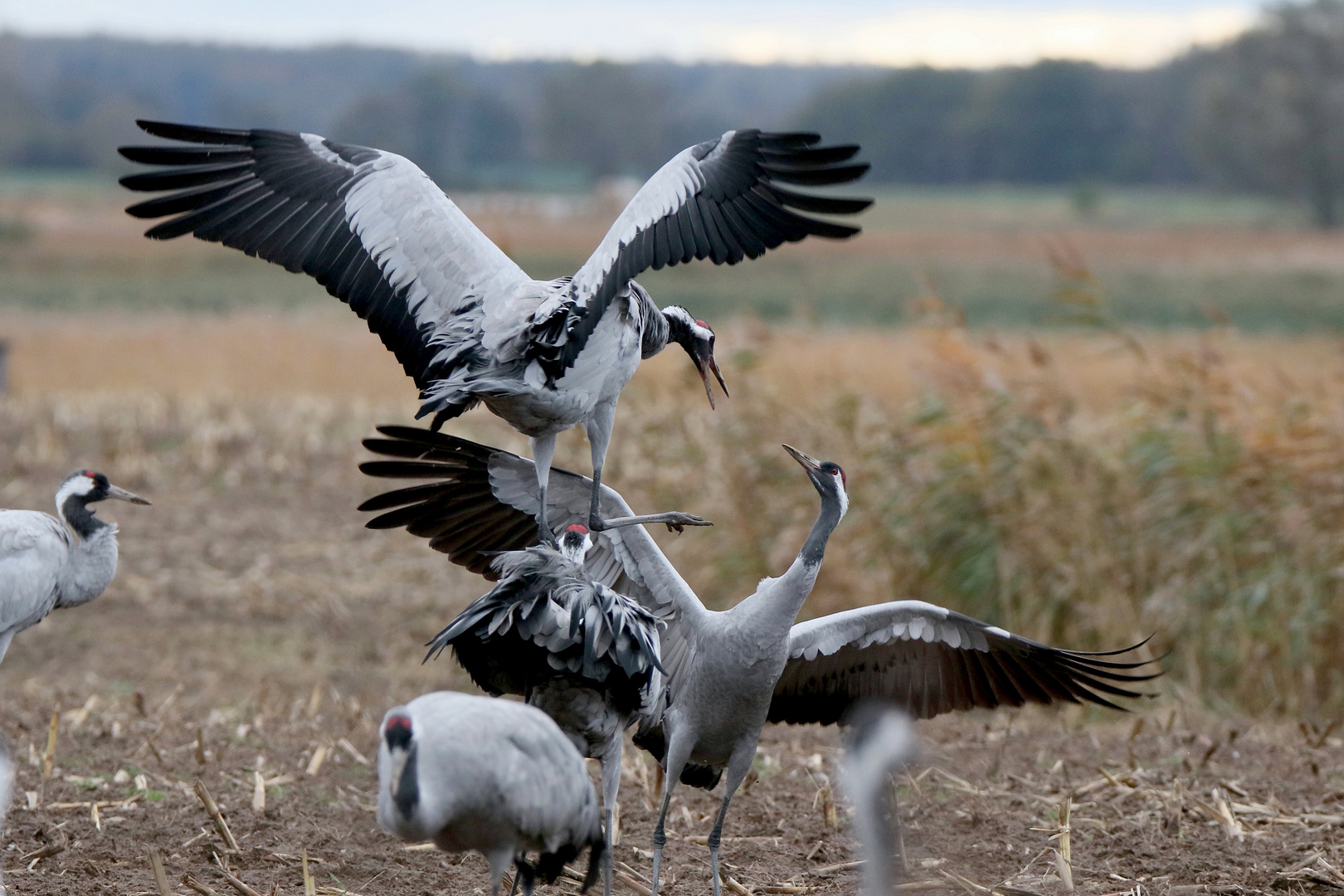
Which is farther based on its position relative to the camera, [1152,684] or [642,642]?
[1152,684]

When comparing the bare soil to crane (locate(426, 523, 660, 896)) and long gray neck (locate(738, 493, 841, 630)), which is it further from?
long gray neck (locate(738, 493, 841, 630))

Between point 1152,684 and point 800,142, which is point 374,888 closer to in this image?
point 800,142

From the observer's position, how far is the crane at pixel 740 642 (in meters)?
4.62

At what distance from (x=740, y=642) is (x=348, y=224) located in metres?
2.01

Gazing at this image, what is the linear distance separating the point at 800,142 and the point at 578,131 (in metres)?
85.5

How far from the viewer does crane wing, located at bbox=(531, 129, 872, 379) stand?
440cm

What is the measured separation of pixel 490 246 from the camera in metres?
4.89

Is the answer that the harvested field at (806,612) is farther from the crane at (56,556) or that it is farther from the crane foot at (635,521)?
the crane foot at (635,521)

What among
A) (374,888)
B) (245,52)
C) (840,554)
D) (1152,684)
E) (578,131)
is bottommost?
(374,888)

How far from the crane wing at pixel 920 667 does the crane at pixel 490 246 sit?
0.70 m

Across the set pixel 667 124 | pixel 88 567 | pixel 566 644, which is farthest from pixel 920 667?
pixel 667 124

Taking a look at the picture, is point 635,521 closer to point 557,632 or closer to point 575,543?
point 575,543

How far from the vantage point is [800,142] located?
15.3ft

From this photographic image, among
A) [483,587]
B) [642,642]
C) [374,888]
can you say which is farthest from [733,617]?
[483,587]
